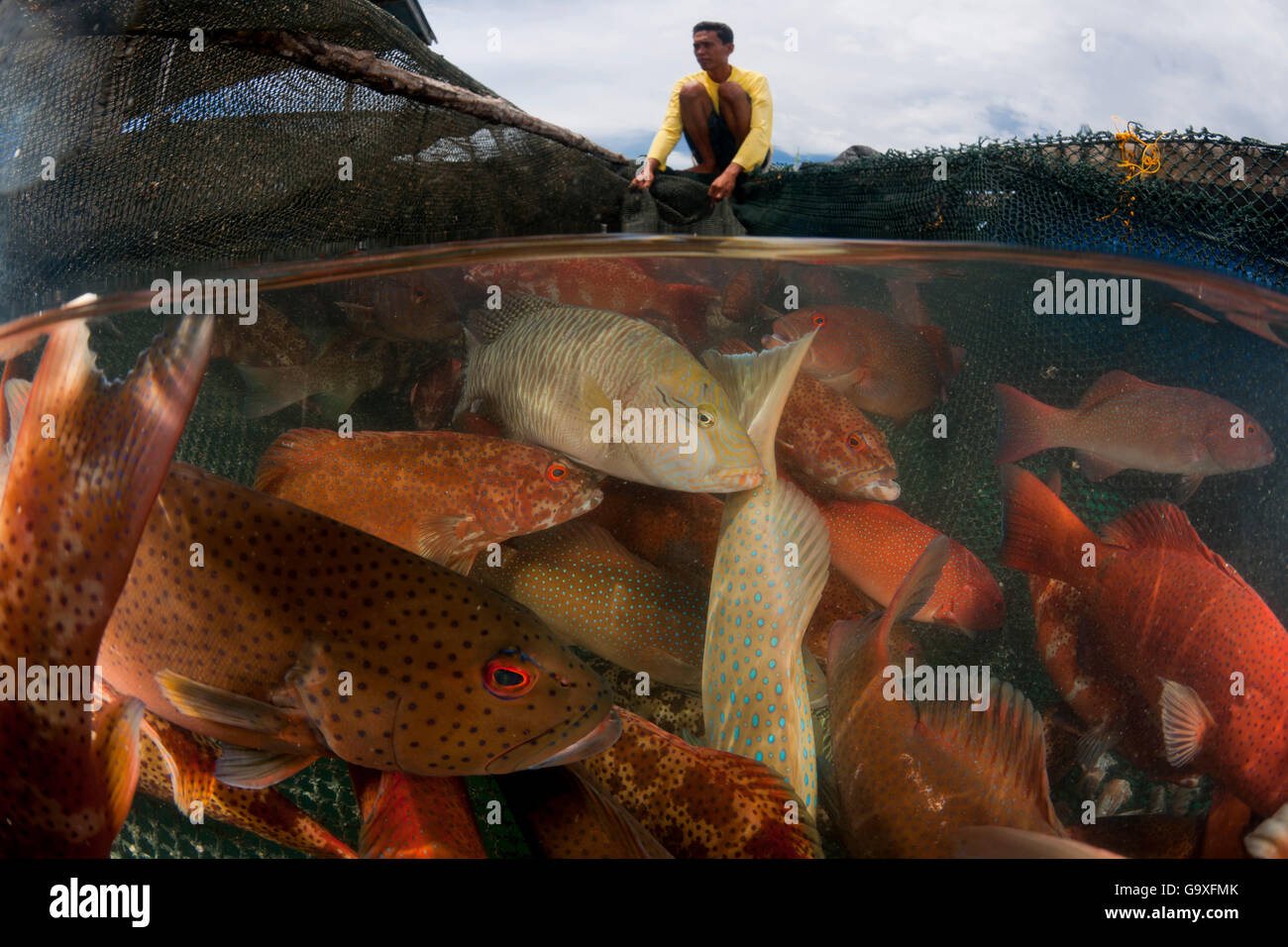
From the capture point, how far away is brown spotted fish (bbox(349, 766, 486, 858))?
3.40ft

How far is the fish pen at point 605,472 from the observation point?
3.31ft

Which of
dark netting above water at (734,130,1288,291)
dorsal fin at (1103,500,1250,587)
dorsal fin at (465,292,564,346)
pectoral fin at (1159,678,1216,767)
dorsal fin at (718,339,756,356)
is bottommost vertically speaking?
pectoral fin at (1159,678,1216,767)

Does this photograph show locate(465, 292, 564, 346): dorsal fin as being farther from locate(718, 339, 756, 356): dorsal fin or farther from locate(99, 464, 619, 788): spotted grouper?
locate(99, 464, 619, 788): spotted grouper

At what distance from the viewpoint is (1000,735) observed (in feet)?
4.46

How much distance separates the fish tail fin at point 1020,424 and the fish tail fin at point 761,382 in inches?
27.1

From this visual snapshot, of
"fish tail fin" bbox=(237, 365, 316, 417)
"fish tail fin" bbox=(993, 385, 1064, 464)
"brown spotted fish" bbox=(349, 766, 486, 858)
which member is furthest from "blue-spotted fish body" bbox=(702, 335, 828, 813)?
"fish tail fin" bbox=(237, 365, 316, 417)

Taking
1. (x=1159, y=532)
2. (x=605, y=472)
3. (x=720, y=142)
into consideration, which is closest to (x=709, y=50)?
(x=720, y=142)

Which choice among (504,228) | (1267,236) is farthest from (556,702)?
(1267,236)

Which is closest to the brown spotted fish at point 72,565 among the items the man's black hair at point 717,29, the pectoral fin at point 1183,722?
the man's black hair at point 717,29

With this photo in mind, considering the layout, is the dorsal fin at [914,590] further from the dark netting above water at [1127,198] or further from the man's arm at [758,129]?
the man's arm at [758,129]

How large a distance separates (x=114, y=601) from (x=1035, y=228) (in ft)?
9.02

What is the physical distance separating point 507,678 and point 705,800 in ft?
1.60

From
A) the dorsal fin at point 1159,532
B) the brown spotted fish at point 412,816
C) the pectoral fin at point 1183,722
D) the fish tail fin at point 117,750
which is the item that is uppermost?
the dorsal fin at point 1159,532

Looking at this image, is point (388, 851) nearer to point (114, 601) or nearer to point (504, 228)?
point (114, 601)
